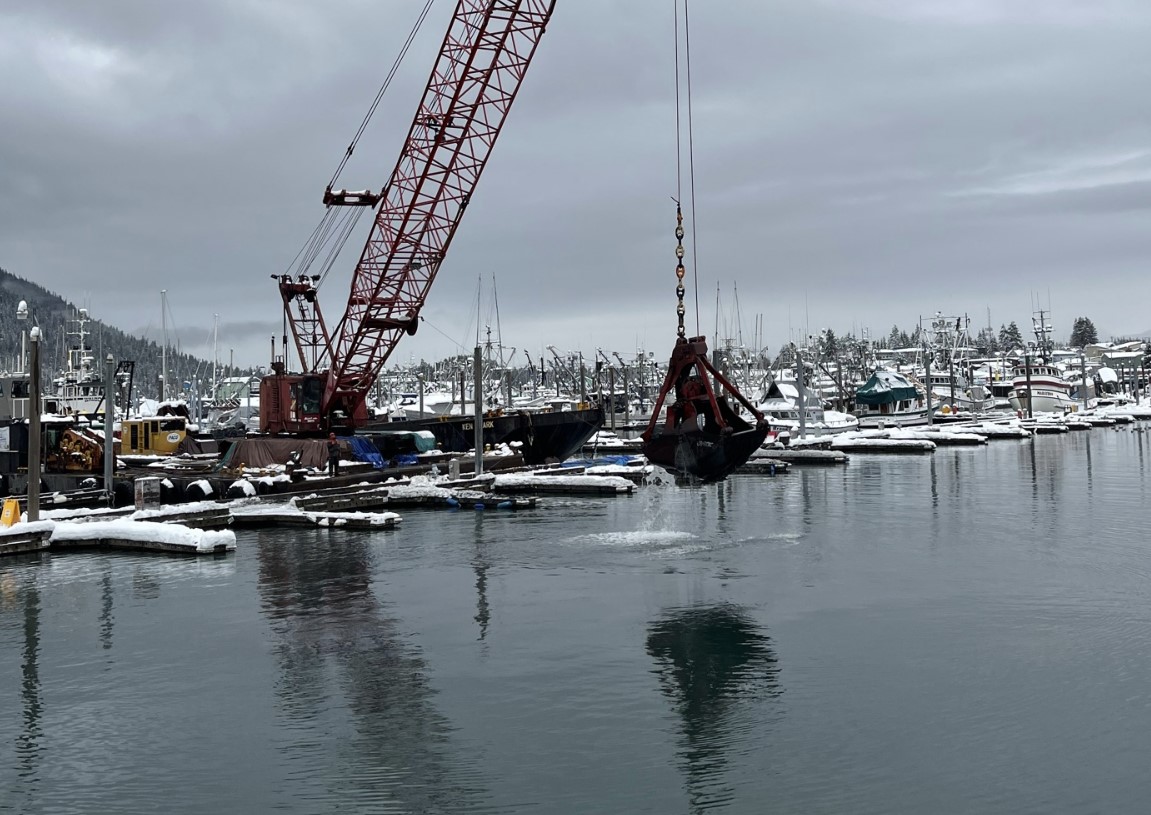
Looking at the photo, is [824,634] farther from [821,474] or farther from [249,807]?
[821,474]

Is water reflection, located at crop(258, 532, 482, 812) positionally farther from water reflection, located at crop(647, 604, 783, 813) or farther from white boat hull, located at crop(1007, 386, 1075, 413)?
white boat hull, located at crop(1007, 386, 1075, 413)

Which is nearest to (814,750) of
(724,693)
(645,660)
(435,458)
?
(724,693)

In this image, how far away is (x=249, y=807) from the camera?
10938 millimetres

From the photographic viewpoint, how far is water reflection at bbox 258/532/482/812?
37.2ft

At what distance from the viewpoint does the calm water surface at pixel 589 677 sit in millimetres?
11398

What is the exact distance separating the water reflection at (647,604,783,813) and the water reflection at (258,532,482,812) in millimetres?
2692

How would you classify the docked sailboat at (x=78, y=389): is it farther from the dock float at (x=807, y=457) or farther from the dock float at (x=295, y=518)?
the dock float at (x=807, y=457)

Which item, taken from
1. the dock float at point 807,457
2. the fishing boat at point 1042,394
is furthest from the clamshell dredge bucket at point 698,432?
the fishing boat at point 1042,394

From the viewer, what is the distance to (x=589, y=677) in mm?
15461

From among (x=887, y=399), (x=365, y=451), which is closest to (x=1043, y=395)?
(x=887, y=399)

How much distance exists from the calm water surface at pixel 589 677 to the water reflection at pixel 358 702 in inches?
2.3

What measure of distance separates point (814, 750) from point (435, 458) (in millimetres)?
41836

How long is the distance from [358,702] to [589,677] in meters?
3.45

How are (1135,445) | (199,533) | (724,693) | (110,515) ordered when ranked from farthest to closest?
(1135,445), (110,515), (199,533), (724,693)
